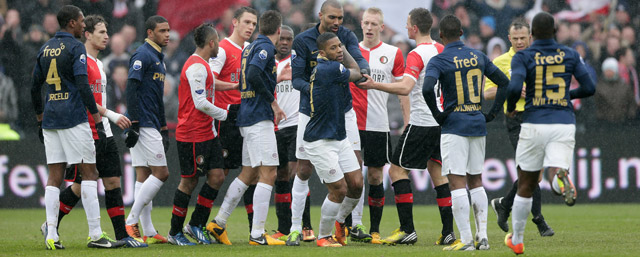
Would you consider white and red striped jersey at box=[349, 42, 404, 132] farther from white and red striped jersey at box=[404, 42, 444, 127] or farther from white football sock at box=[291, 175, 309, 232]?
white football sock at box=[291, 175, 309, 232]

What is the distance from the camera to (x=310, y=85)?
772 cm

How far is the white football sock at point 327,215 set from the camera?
Answer: 25.6 ft

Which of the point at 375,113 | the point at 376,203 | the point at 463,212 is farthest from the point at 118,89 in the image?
the point at 463,212

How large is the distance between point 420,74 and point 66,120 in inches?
139

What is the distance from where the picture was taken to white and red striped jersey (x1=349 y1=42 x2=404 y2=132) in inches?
353

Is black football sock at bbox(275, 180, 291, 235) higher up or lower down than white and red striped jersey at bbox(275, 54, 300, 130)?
lower down

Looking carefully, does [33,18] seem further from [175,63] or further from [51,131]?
[51,131]

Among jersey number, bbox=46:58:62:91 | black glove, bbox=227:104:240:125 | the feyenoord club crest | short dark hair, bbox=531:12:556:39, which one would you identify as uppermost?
short dark hair, bbox=531:12:556:39

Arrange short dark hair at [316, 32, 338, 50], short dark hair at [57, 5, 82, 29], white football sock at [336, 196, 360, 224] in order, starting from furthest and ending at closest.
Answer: white football sock at [336, 196, 360, 224] → short dark hair at [57, 5, 82, 29] → short dark hair at [316, 32, 338, 50]

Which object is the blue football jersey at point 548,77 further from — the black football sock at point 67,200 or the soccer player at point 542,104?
the black football sock at point 67,200

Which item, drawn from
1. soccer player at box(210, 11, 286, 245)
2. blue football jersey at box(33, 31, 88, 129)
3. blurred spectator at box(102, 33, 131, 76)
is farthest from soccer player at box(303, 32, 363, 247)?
blurred spectator at box(102, 33, 131, 76)

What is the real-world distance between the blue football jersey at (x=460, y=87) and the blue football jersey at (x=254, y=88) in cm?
169

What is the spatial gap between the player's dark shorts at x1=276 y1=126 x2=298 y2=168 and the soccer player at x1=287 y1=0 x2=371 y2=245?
91cm

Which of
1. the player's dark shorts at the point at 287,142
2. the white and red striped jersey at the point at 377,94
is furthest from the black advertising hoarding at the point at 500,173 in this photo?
the white and red striped jersey at the point at 377,94
